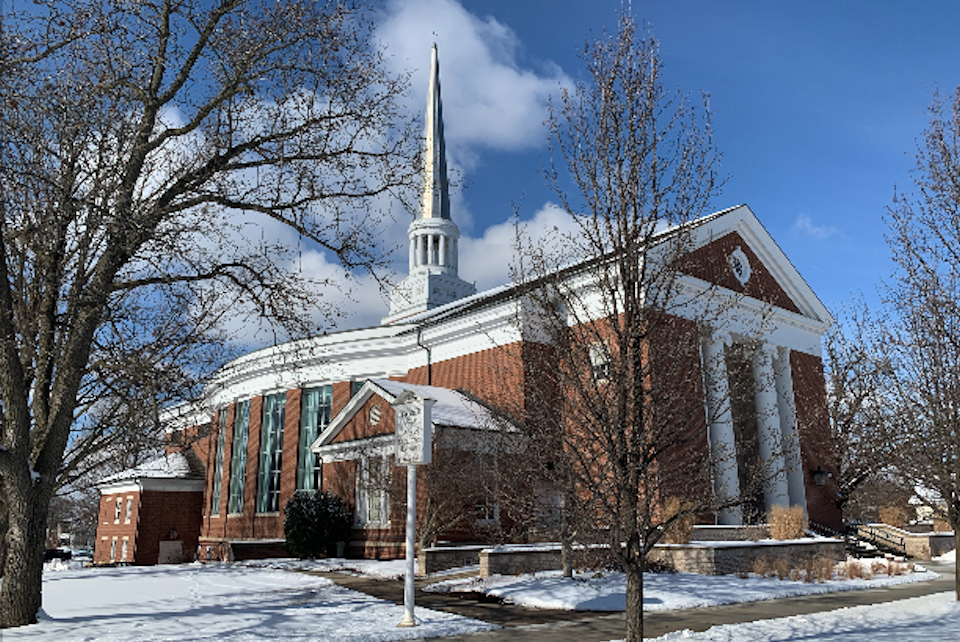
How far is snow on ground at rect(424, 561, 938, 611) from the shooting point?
39.8 feet

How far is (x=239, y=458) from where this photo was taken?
3350 cm

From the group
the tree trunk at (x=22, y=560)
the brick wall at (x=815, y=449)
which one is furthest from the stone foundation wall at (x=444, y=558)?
the brick wall at (x=815, y=449)

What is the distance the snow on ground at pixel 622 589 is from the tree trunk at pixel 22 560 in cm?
684

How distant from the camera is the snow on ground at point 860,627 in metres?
8.99

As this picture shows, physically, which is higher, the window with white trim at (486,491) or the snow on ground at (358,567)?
the window with white trim at (486,491)

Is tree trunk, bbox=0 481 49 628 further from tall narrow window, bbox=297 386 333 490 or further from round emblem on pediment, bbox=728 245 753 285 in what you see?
round emblem on pediment, bbox=728 245 753 285

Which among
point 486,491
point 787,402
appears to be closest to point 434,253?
point 787,402

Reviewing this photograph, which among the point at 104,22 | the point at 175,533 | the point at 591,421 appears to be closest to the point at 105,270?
the point at 104,22

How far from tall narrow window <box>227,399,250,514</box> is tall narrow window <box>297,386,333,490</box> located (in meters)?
4.07

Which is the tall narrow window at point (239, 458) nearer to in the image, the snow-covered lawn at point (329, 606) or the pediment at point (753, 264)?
the snow-covered lawn at point (329, 606)

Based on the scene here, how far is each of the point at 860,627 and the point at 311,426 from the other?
951 inches

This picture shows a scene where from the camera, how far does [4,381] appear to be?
975 centimetres

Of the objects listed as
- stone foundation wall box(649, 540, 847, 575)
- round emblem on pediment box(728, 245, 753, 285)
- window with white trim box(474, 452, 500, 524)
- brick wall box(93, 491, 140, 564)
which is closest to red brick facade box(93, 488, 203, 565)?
brick wall box(93, 491, 140, 564)

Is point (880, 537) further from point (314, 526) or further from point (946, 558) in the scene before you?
point (314, 526)
